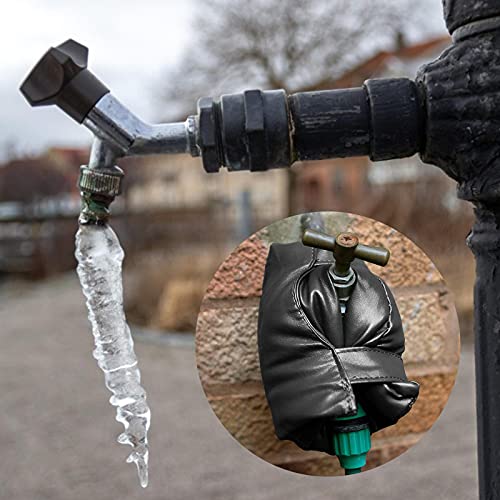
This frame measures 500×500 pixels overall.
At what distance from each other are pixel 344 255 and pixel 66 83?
0.29 metres

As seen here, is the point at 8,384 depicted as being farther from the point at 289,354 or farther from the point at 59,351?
the point at 289,354

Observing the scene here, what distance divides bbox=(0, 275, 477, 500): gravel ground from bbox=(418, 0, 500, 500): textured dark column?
223 cm

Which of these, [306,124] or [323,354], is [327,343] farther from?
[306,124]

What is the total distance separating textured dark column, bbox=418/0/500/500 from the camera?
0.61 meters

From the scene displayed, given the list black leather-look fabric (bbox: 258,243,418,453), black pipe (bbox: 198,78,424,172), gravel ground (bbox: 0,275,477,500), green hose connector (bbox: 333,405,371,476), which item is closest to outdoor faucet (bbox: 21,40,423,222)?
black pipe (bbox: 198,78,424,172)

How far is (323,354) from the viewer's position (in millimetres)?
566

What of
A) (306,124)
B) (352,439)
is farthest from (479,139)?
(352,439)

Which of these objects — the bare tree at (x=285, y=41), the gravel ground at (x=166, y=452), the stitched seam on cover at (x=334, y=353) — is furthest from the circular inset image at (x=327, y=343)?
the bare tree at (x=285, y=41)

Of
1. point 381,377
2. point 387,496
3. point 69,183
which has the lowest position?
point 387,496

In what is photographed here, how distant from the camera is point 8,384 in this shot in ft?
15.0

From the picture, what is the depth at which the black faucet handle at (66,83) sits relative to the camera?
573mm

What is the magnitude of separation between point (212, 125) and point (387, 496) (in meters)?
2.48

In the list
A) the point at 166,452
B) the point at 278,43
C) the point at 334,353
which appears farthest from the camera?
the point at 278,43

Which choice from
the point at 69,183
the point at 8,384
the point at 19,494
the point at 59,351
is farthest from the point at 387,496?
the point at 69,183
